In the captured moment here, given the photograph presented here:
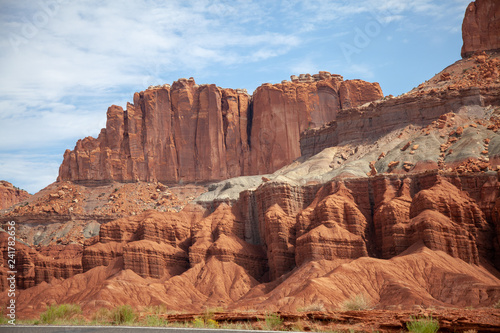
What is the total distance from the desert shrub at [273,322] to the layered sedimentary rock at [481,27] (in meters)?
92.1

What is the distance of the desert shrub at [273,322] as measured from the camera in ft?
98.6

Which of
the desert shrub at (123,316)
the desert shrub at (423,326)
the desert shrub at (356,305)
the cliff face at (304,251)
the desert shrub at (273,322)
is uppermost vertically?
the cliff face at (304,251)

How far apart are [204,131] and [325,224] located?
8026cm

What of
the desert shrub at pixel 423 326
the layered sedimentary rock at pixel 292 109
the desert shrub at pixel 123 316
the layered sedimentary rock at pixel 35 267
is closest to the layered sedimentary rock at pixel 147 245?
the layered sedimentary rock at pixel 35 267

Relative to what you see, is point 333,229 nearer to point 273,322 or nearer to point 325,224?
point 325,224

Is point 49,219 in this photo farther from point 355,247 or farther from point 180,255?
point 355,247

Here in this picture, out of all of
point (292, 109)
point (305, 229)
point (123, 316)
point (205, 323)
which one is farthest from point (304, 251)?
point (292, 109)

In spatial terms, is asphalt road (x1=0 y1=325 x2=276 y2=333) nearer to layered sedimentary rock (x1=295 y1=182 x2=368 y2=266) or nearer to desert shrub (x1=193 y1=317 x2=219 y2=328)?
desert shrub (x1=193 y1=317 x2=219 y2=328)

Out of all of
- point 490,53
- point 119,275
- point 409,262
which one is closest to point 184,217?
point 119,275

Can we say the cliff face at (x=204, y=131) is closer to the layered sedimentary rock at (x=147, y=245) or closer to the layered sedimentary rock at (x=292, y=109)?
the layered sedimentary rock at (x=292, y=109)

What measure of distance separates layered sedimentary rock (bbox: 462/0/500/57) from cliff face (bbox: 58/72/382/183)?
34467 mm

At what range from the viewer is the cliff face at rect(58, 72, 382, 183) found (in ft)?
485

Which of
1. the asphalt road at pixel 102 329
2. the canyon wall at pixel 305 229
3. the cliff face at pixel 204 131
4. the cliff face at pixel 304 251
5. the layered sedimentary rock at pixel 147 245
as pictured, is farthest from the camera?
the cliff face at pixel 204 131

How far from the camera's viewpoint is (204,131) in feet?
497
